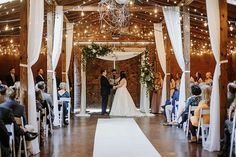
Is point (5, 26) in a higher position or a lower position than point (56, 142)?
higher

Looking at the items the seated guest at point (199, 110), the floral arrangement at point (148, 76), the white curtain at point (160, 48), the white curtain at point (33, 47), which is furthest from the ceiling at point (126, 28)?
the seated guest at point (199, 110)

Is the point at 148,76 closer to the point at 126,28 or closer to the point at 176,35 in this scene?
the point at 176,35

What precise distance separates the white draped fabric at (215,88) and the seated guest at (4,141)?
11.0 feet

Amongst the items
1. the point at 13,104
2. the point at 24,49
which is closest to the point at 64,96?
the point at 24,49

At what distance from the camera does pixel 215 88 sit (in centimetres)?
660

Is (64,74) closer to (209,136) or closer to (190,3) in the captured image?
(190,3)

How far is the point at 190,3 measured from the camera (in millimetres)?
10617

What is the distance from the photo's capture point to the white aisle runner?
6.25 meters

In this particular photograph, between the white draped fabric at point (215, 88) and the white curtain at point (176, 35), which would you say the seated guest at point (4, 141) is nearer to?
the white draped fabric at point (215, 88)

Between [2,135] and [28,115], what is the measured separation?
178 centimetres

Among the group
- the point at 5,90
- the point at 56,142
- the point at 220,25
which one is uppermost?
the point at 220,25

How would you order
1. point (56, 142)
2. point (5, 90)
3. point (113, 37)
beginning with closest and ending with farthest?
point (5, 90), point (56, 142), point (113, 37)

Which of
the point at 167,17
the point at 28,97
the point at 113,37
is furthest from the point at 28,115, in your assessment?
the point at 113,37

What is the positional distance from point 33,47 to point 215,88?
3154 millimetres
